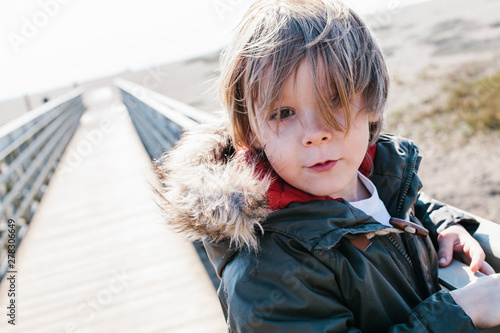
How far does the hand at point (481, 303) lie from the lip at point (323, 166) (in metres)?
0.42

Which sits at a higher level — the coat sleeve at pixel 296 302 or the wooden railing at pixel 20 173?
the coat sleeve at pixel 296 302

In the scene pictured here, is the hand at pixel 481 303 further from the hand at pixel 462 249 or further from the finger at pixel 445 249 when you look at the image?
the finger at pixel 445 249

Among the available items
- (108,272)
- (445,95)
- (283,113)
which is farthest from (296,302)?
(445,95)

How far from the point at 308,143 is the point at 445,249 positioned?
60cm

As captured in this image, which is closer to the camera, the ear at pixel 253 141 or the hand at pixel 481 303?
the hand at pixel 481 303

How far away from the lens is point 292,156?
1.17 meters

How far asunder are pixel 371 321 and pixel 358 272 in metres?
0.13

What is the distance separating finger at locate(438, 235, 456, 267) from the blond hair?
465 mm

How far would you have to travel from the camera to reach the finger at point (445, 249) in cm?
135

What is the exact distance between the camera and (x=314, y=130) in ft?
3.68

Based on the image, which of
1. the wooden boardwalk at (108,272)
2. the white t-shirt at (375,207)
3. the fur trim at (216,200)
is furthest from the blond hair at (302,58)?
the wooden boardwalk at (108,272)

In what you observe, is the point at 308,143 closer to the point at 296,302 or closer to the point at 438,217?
the point at 296,302

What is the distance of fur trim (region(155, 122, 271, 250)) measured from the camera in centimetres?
107

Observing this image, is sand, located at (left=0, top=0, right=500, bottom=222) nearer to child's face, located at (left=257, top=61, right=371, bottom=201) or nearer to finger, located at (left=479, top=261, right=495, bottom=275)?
child's face, located at (left=257, top=61, right=371, bottom=201)
